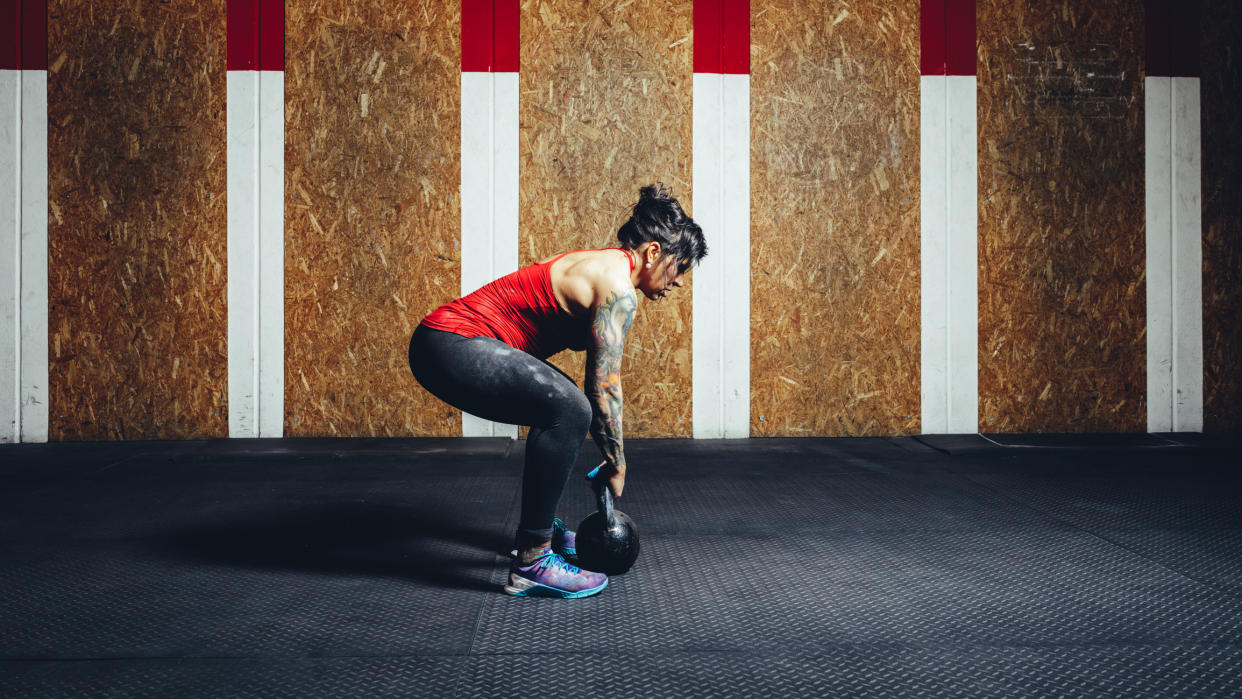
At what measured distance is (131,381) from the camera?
4.34 m

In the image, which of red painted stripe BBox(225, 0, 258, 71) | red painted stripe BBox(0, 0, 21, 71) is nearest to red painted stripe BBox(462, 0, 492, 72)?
red painted stripe BBox(225, 0, 258, 71)

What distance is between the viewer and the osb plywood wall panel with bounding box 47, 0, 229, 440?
14.1 ft

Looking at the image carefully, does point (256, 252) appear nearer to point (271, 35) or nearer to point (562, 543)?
point (271, 35)

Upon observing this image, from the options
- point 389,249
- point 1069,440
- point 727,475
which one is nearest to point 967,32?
point 1069,440

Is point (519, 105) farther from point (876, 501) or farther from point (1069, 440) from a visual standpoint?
point (1069, 440)

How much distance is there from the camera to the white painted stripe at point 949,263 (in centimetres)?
455

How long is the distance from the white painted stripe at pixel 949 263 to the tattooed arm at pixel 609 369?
3.15 m

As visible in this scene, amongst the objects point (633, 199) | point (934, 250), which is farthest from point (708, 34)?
point (934, 250)

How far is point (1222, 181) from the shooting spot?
4574 millimetres

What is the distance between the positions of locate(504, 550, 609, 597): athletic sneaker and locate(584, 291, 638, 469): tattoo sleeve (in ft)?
0.99

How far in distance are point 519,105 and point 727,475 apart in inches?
90.7

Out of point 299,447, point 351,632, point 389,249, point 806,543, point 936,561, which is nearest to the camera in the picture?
point 351,632

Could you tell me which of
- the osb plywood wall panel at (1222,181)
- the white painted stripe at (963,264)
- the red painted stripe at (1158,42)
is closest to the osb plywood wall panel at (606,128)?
the white painted stripe at (963,264)

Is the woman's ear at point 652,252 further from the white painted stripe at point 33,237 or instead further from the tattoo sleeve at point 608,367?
the white painted stripe at point 33,237
